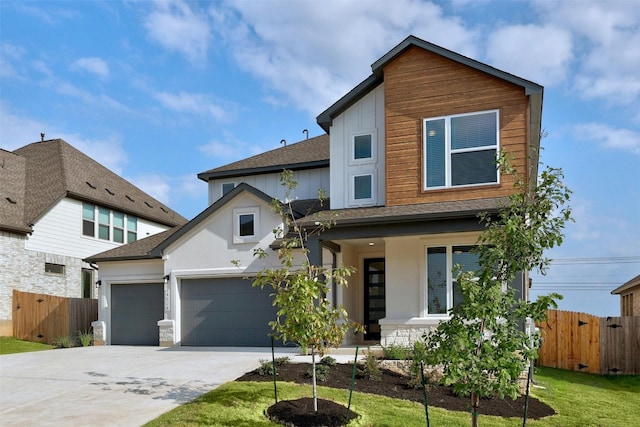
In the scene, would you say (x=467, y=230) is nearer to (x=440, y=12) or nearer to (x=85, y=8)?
(x=440, y=12)

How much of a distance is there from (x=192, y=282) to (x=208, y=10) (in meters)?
8.37

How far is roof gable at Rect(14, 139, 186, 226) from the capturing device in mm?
23219

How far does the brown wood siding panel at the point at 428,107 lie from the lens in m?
13.5

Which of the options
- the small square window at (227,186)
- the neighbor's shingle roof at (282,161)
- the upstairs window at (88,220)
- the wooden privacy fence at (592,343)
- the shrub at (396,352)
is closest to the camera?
the shrub at (396,352)

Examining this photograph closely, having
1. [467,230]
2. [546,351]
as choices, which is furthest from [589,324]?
[467,230]

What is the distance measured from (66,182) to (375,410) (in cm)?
1881

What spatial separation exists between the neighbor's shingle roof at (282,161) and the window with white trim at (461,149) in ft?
17.6

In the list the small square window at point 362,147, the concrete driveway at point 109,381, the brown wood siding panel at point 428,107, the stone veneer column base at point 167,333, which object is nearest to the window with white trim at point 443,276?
the brown wood siding panel at point 428,107

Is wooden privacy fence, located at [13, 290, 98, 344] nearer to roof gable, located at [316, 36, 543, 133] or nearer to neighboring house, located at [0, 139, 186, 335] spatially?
neighboring house, located at [0, 139, 186, 335]

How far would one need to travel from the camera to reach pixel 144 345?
61.8 ft

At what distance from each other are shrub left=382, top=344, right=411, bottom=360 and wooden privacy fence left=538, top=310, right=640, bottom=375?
5553 mm

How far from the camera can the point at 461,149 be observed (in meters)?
13.9

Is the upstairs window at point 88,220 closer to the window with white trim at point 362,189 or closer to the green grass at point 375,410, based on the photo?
the window with white trim at point 362,189

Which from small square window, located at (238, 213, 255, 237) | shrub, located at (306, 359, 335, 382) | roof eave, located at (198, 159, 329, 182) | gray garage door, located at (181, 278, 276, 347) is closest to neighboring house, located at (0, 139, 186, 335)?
roof eave, located at (198, 159, 329, 182)
